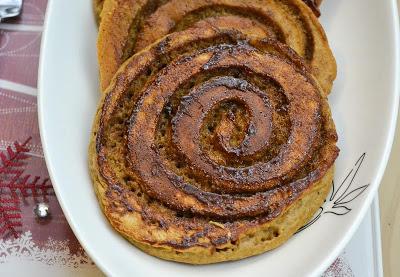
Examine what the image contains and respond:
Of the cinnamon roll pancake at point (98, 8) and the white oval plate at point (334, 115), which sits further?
the cinnamon roll pancake at point (98, 8)

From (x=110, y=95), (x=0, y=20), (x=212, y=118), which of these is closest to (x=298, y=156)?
(x=212, y=118)

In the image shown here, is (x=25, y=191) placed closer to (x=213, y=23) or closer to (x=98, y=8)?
(x=98, y=8)

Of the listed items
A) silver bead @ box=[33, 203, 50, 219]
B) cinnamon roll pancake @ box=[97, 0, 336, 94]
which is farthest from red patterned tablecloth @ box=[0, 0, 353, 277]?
cinnamon roll pancake @ box=[97, 0, 336, 94]

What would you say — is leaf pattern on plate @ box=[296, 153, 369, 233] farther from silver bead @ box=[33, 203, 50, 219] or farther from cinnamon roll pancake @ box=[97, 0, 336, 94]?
silver bead @ box=[33, 203, 50, 219]

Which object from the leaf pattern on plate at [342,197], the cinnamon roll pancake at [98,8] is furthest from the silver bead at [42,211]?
the leaf pattern on plate at [342,197]

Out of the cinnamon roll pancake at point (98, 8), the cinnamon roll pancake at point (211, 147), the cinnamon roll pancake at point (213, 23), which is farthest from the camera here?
the cinnamon roll pancake at point (98, 8)

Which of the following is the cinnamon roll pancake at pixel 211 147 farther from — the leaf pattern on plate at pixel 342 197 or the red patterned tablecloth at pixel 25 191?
the red patterned tablecloth at pixel 25 191

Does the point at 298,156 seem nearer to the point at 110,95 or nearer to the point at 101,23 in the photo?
the point at 110,95
